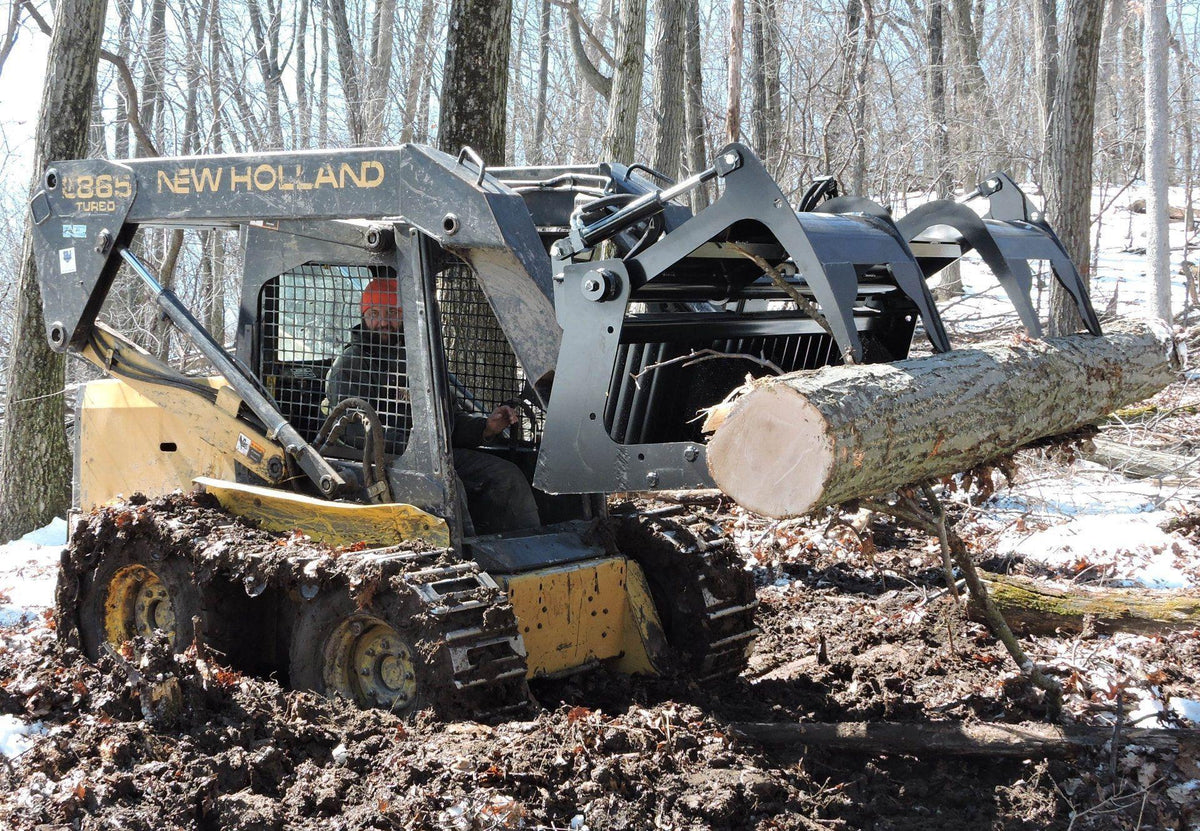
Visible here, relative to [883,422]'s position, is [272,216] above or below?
above

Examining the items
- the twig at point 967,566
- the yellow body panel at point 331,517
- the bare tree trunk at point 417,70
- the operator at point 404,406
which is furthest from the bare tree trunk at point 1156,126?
the bare tree trunk at point 417,70

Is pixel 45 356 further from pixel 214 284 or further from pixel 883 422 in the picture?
pixel 883 422

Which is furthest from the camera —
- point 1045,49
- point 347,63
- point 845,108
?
point 347,63

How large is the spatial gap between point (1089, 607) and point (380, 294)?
3.94 meters

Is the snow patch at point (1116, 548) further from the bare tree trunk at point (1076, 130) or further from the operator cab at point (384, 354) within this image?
the operator cab at point (384, 354)

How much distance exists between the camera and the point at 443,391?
5086mm

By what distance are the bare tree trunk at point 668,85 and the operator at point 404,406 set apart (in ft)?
25.6

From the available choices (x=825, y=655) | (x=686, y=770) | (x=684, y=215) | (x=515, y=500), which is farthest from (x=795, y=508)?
(x=825, y=655)

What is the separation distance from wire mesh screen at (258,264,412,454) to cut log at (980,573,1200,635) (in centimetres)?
336

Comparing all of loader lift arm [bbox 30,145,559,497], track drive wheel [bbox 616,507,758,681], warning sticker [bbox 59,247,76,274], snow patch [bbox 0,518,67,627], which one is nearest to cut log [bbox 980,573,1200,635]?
track drive wheel [bbox 616,507,758,681]

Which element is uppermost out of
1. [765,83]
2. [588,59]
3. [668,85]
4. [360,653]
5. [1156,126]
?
[588,59]

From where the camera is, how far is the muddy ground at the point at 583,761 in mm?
4109

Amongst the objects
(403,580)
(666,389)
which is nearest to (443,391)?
(403,580)

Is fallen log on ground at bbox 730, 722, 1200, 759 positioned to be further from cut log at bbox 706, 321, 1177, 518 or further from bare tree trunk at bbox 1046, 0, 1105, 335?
bare tree trunk at bbox 1046, 0, 1105, 335
